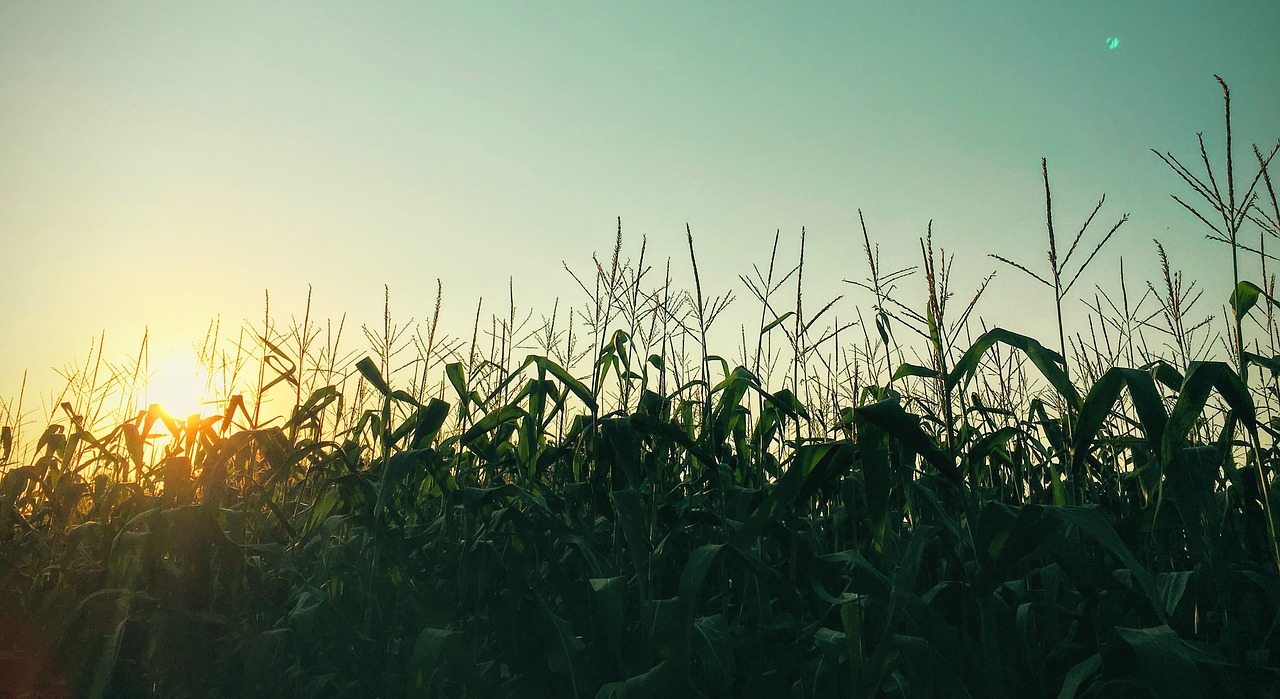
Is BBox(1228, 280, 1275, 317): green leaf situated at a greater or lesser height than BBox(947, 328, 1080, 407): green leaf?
greater

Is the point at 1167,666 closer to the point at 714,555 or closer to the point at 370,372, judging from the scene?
the point at 714,555

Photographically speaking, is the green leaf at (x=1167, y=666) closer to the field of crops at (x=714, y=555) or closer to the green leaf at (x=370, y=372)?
the field of crops at (x=714, y=555)

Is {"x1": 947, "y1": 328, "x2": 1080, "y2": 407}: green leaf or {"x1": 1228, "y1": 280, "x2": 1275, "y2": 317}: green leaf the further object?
{"x1": 1228, "y1": 280, "x2": 1275, "y2": 317}: green leaf

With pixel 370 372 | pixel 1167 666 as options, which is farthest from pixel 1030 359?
pixel 370 372

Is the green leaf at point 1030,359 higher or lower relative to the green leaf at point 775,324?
lower

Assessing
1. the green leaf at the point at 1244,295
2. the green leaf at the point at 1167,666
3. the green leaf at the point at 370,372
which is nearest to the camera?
the green leaf at the point at 1167,666

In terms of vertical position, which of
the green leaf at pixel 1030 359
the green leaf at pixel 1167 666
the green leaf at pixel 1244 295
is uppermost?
the green leaf at pixel 1244 295

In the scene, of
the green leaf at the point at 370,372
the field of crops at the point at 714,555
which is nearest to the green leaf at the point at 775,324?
the field of crops at the point at 714,555

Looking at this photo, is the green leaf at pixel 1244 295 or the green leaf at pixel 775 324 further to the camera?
the green leaf at pixel 775 324

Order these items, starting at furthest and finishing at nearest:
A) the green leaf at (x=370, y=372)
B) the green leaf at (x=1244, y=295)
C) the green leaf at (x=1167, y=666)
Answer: the green leaf at (x=370, y=372) → the green leaf at (x=1244, y=295) → the green leaf at (x=1167, y=666)

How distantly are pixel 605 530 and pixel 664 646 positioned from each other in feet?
Answer: 3.47

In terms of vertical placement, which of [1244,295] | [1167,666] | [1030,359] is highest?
[1244,295]

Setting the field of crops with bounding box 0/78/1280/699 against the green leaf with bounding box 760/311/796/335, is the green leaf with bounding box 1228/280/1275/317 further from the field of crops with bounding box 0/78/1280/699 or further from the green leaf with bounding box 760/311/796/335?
the green leaf with bounding box 760/311/796/335

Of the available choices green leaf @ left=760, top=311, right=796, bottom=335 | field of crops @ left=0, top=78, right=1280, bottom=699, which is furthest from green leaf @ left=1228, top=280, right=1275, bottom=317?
green leaf @ left=760, top=311, right=796, bottom=335
